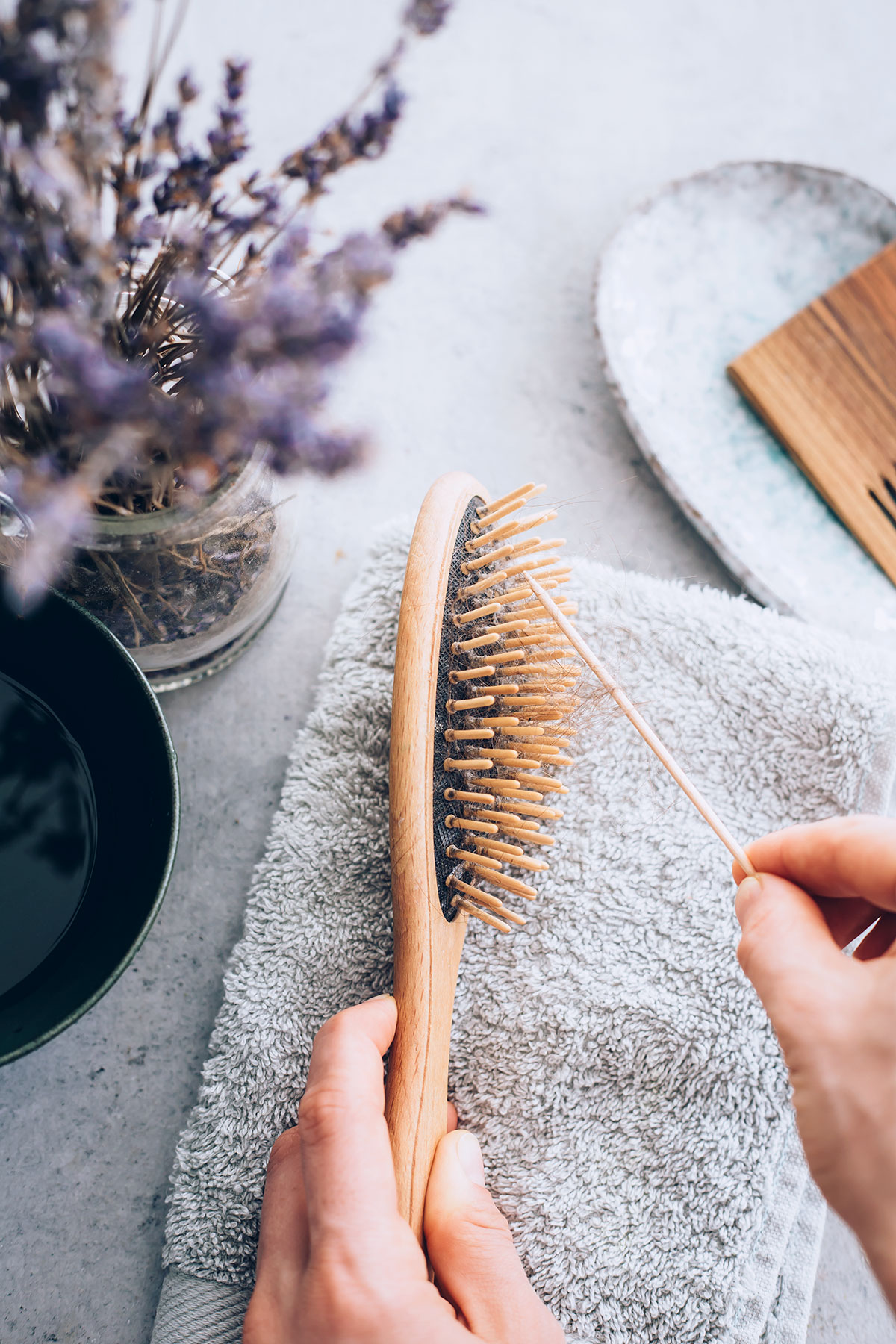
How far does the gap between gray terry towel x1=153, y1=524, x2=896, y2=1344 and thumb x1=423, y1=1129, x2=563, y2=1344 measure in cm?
5

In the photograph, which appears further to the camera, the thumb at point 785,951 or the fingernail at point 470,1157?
the fingernail at point 470,1157

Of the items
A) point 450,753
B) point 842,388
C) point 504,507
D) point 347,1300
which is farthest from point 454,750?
point 842,388

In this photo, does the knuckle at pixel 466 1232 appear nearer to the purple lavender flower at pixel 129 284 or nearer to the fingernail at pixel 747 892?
the fingernail at pixel 747 892

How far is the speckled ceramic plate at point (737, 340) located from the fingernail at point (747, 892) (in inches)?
9.2

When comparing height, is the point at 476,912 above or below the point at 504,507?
below

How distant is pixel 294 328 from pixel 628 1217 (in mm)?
474

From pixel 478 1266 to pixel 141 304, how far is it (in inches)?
17.3

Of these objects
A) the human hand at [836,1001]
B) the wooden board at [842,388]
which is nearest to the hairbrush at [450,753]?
the human hand at [836,1001]

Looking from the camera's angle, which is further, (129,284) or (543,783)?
(543,783)

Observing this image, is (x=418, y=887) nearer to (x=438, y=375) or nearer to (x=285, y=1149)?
(x=285, y=1149)

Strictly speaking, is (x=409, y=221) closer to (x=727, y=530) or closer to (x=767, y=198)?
(x=727, y=530)

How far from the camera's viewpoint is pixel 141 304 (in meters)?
0.29

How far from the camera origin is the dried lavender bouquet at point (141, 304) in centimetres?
20

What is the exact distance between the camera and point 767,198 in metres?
0.59
